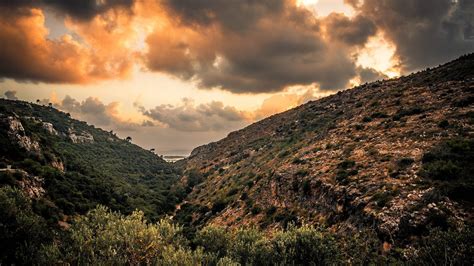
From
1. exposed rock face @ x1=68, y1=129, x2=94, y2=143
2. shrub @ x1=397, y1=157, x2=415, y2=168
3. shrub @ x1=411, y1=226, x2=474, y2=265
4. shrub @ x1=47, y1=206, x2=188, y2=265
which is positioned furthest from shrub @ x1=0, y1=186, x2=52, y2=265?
exposed rock face @ x1=68, y1=129, x2=94, y2=143

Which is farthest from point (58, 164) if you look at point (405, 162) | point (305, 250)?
point (405, 162)

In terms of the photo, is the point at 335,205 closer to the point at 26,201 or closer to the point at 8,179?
the point at 26,201

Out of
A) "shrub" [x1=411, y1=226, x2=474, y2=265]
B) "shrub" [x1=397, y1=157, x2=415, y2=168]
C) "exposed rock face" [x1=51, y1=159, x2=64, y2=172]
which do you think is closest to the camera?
"shrub" [x1=411, y1=226, x2=474, y2=265]

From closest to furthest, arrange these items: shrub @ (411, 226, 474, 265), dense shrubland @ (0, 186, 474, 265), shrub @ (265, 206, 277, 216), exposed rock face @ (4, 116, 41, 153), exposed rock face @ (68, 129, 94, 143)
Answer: shrub @ (411, 226, 474, 265) < dense shrubland @ (0, 186, 474, 265) < shrub @ (265, 206, 277, 216) < exposed rock face @ (4, 116, 41, 153) < exposed rock face @ (68, 129, 94, 143)

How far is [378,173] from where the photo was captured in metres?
33.3

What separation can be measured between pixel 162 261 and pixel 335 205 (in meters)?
23.5

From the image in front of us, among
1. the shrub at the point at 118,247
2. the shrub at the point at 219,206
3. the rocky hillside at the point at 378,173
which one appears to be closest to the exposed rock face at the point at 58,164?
the rocky hillside at the point at 378,173

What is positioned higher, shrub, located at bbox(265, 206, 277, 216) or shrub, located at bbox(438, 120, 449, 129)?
shrub, located at bbox(438, 120, 449, 129)

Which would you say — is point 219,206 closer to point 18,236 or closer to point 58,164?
point 58,164

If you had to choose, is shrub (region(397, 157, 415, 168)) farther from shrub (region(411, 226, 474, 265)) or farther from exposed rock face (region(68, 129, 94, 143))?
exposed rock face (region(68, 129, 94, 143))

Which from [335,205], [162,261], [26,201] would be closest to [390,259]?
[335,205]

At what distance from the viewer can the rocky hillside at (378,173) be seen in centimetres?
2492

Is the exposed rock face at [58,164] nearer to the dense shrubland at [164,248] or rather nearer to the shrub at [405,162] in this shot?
the dense shrubland at [164,248]

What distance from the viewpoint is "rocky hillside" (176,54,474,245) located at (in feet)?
81.8
